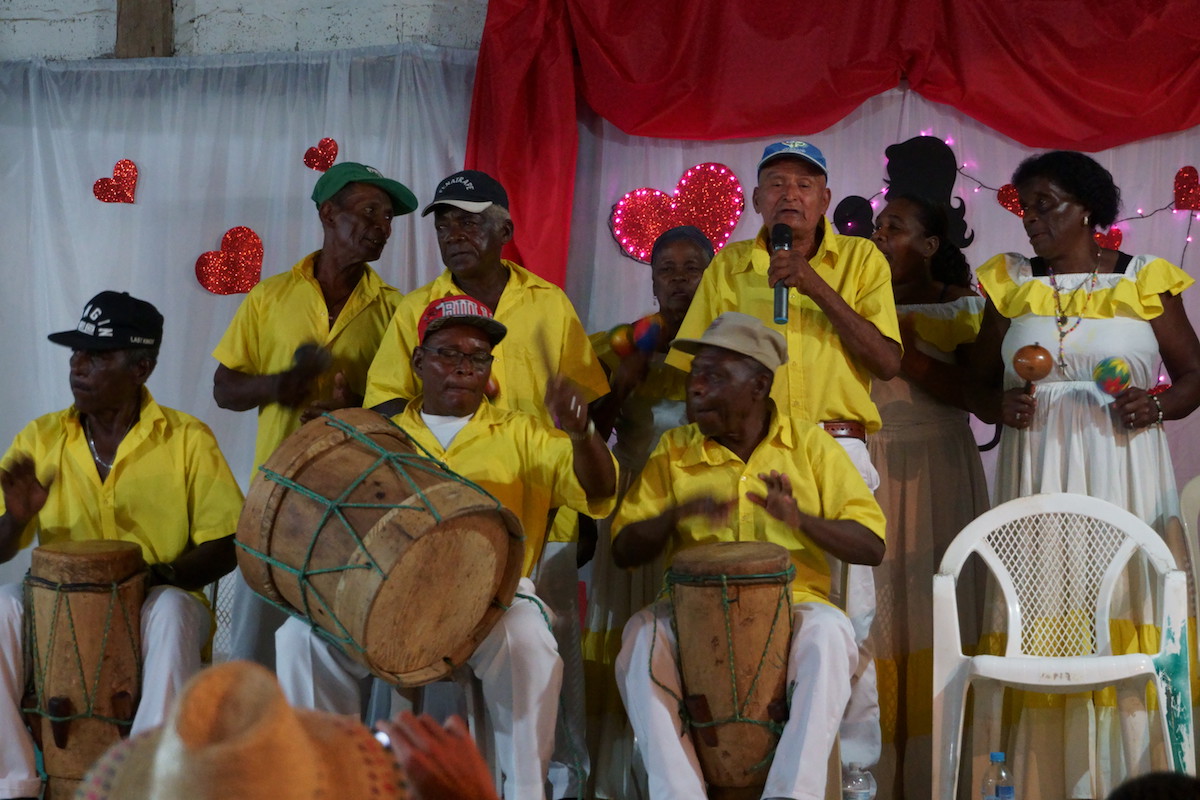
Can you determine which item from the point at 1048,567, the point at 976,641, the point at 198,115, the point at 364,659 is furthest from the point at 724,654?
the point at 198,115

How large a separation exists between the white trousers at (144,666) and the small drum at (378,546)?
439mm

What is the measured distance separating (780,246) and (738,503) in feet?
2.77

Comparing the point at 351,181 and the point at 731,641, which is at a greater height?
the point at 351,181

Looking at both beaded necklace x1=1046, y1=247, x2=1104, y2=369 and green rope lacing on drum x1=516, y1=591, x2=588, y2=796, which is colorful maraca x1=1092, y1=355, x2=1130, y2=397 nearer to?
beaded necklace x1=1046, y1=247, x2=1104, y2=369

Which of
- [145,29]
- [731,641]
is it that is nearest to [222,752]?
[731,641]

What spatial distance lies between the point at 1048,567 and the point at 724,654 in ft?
4.18

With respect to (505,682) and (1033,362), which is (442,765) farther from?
(1033,362)

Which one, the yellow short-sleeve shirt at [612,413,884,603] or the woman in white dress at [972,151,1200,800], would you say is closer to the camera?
the yellow short-sleeve shirt at [612,413,884,603]

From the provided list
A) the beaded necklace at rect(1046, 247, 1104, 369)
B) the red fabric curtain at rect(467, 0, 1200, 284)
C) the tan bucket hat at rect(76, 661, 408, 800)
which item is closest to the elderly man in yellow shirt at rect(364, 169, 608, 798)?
the red fabric curtain at rect(467, 0, 1200, 284)

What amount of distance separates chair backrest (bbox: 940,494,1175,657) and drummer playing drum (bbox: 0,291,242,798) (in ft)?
7.65

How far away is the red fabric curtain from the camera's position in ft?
17.8

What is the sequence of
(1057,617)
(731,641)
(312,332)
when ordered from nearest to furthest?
(731,641) < (1057,617) < (312,332)

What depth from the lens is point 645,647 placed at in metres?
3.58

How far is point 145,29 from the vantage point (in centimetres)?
643
